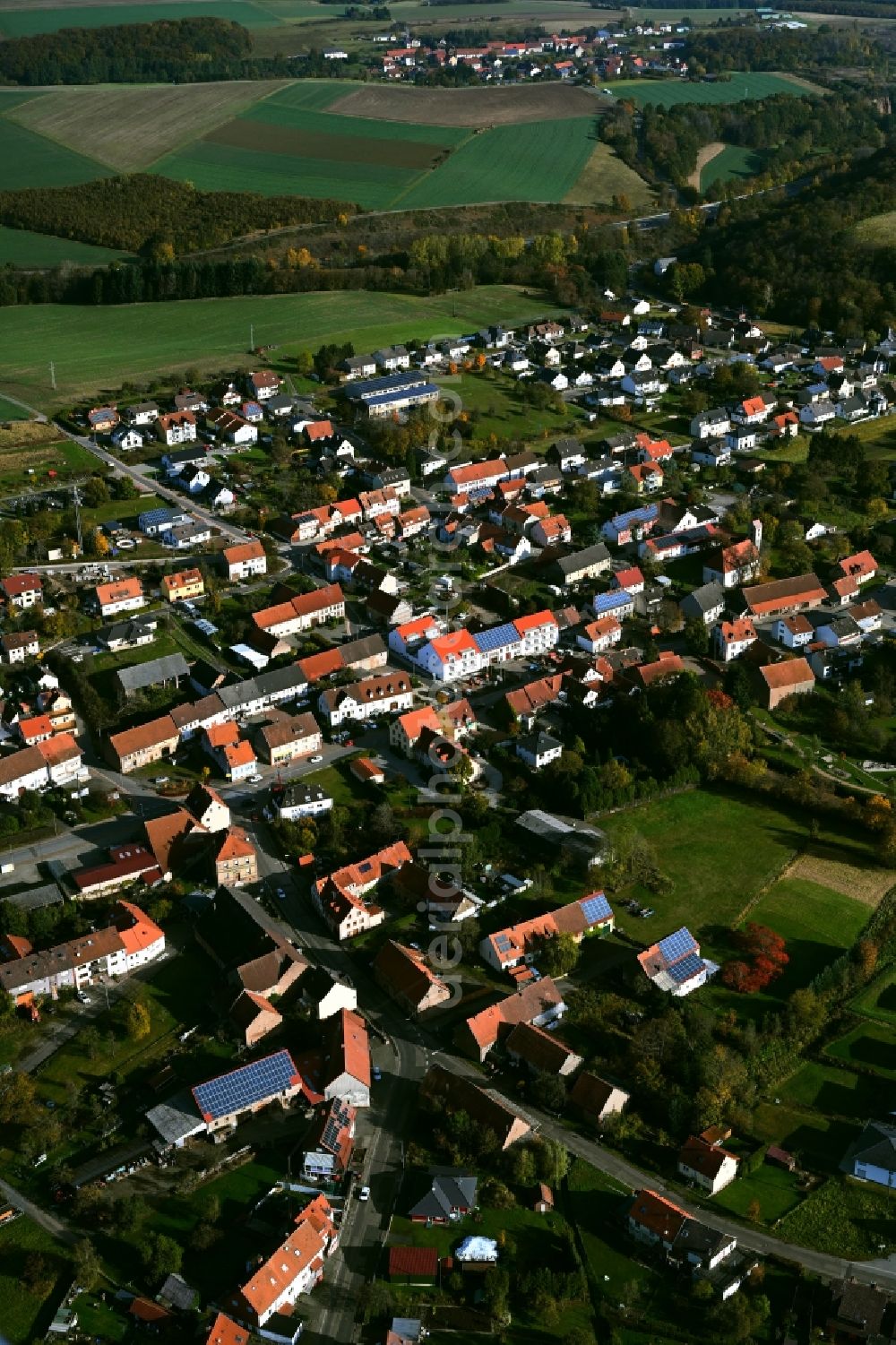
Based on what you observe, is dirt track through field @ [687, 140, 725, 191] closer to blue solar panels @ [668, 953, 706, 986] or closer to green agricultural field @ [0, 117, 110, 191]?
green agricultural field @ [0, 117, 110, 191]

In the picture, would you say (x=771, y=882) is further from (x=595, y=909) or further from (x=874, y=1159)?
(x=874, y=1159)

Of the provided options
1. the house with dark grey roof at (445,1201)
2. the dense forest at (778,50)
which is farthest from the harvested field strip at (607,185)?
the house with dark grey roof at (445,1201)

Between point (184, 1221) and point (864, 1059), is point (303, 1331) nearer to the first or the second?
point (184, 1221)

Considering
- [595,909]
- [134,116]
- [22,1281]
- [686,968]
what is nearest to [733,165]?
[134,116]

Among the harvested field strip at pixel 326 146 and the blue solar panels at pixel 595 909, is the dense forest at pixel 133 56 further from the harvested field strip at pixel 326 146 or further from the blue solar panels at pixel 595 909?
the blue solar panels at pixel 595 909

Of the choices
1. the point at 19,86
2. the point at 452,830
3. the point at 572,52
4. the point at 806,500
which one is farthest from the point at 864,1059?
the point at 572,52

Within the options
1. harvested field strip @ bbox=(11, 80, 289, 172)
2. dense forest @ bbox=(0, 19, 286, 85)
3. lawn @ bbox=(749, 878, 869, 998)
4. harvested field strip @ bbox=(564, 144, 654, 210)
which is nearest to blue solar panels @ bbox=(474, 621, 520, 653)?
lawn @ bbox=(749, 878, 869, 998)
